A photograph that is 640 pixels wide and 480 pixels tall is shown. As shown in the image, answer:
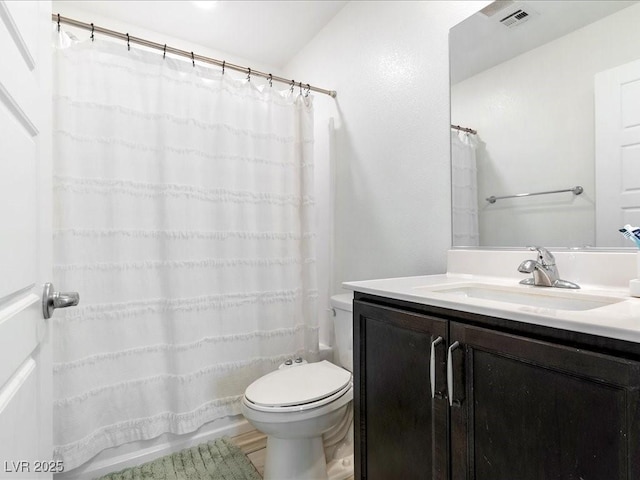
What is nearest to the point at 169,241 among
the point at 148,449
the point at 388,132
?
the point at 148,449

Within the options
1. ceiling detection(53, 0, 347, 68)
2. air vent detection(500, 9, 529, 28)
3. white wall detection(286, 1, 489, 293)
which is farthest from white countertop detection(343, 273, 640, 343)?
ceiling detection(53, 0, 347, 68)

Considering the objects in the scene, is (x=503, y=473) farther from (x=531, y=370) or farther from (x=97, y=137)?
(x=97, y=137)

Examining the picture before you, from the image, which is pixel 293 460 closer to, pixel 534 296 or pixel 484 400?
pixel 484 400

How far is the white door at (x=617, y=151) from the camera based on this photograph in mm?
956

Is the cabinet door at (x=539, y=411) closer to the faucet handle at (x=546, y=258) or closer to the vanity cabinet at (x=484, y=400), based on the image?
the vanity cabinet at (x=484, y=400)

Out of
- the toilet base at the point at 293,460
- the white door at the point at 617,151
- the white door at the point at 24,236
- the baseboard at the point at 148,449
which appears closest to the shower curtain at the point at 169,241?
the baseboard at the point at 148,449

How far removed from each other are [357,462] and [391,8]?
2.03m

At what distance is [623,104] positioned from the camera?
3.21 feet

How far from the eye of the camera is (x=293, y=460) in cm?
135

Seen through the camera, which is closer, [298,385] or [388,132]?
[298,385]

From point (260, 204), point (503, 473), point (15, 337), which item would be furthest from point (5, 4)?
point (260, 204)

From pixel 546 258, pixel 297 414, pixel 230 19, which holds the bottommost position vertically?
pixel 297 414

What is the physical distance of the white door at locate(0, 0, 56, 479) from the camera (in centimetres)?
52

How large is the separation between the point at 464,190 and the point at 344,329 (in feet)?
2.91
